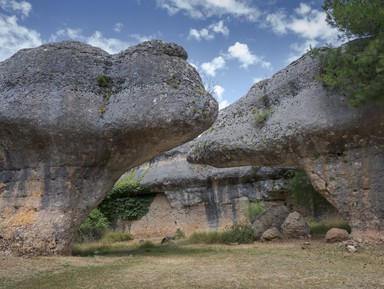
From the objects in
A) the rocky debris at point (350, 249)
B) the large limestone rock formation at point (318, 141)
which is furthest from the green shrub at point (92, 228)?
the rocky debris at point (350, 249)

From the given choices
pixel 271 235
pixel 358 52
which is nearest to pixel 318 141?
pixel 358 52

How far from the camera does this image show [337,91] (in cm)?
1023

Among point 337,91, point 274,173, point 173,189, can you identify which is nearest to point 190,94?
point 337,91

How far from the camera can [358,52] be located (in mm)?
9281

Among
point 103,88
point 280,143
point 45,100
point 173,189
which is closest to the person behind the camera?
point 45,100

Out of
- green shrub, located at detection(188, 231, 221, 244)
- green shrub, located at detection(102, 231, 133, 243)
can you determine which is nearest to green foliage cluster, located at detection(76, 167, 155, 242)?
green shrub, located at detection(102, 231, 133, 243)

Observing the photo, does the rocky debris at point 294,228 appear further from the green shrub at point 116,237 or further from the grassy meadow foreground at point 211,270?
the green shrub at point 116,237

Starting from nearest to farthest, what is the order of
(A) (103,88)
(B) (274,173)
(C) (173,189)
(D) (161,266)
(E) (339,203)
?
(D) (161,266) → (A) (103,88) → (E) (339,203) → (B) (274,173) → (C) (173,189)

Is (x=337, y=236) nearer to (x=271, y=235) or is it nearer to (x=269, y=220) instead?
(x=271, y=235)

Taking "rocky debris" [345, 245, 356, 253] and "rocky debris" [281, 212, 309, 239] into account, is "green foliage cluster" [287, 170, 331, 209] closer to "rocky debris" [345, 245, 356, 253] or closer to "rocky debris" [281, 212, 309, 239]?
"rocky debris" [281, 212, 309, 239]

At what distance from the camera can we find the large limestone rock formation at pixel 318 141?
992 cm

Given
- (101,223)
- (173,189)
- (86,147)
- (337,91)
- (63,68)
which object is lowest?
(101,223)

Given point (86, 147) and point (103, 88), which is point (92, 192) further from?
point (103, 88)

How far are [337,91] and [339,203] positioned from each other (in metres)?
3.02
